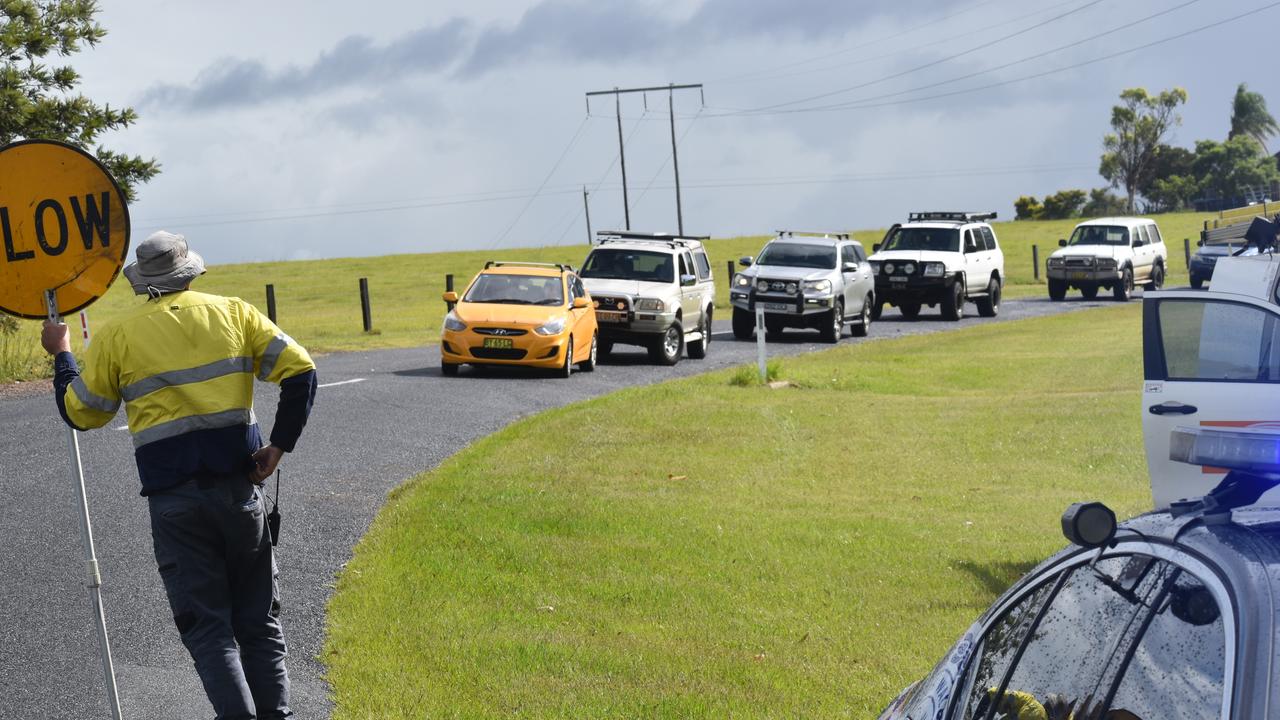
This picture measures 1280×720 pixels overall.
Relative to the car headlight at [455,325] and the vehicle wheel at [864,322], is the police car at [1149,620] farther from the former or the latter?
the vehicle wheel at [864,322]

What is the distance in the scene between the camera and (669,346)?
25.2m

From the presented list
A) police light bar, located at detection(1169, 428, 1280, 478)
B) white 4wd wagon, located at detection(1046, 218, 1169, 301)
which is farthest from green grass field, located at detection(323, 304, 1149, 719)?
white 4wd wagon, located at detection(1046, 218, 1169, 301)

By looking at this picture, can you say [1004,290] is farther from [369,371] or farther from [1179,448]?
[1179,448]

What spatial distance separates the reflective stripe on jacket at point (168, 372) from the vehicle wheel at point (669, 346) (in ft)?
63.1

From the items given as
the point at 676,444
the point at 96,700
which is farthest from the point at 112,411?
the point at 676,444

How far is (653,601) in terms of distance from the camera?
891 centimetres

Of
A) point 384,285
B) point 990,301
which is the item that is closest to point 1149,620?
point 990,301

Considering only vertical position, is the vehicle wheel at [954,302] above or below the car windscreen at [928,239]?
below

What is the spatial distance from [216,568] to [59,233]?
1.96 meters

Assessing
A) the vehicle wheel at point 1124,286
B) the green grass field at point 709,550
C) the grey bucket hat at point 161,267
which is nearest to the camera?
the grey bucket hat at point 161,267

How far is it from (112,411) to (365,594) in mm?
3428

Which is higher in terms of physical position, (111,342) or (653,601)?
(111,342)

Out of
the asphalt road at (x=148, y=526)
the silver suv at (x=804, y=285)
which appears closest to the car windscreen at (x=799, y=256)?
the silver suv at (x=804, y=285)

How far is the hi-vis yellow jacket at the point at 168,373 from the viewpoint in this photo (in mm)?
5660
